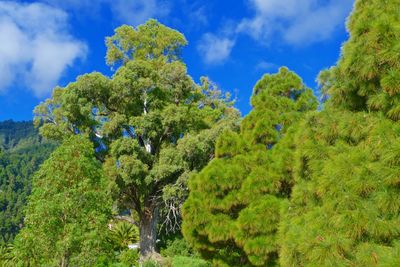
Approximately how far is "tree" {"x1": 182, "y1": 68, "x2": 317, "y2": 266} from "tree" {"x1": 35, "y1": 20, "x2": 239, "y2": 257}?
8145 mm

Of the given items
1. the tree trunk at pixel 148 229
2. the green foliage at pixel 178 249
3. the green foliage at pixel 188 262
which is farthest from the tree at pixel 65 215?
the green foliage at pixel 178 249

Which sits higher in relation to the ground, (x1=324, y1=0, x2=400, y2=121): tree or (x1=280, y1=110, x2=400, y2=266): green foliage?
(x1=324, y1=0, x2=400, y2=121): tree

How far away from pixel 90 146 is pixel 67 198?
145cm

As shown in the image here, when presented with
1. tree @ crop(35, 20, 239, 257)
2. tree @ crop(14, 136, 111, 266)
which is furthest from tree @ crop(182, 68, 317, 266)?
tree @ crop(35, 20, 239, 257)

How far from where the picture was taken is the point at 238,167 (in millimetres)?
8344

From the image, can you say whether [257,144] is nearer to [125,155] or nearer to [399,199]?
[399,199]

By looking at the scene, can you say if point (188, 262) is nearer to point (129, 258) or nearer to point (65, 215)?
point (129, 258)

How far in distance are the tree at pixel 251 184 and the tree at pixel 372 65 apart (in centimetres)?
222

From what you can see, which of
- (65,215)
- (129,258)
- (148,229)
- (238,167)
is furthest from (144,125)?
(238,167)

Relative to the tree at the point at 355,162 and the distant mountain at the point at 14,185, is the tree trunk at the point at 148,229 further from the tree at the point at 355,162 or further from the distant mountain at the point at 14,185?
the distant mountain at the point at 14,185

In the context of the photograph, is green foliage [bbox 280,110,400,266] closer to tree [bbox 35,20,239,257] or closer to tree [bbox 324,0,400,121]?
tree [bbox 324,0,400,121]

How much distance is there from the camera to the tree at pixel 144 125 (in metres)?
17.8

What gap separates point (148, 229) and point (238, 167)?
12749 millimetres

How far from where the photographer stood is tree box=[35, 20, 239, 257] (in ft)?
58.3
